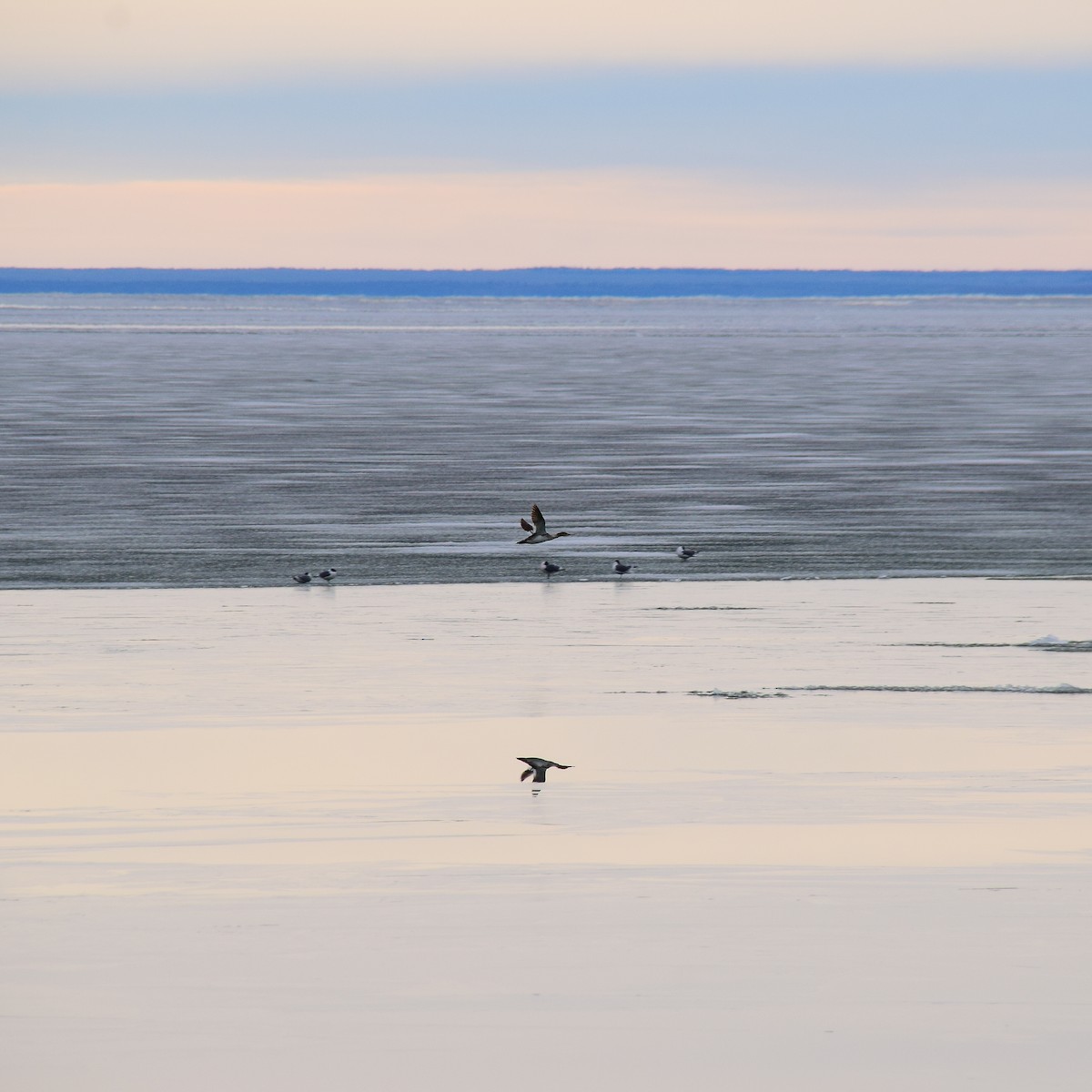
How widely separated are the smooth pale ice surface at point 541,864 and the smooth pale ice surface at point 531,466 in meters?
4.76

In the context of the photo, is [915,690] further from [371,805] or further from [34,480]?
[34,480]

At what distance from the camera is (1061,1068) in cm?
561

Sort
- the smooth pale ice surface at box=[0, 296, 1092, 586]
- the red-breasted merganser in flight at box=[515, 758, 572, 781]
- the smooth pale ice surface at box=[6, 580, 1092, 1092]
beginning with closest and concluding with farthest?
the smooth pale ice surface at box=[6, 580, 1092, 1092], the red-breasted merganser in flight at box=[515, 758, 572, 781], the smooth pale ice surface at box=[0, 296, 1092, 586]

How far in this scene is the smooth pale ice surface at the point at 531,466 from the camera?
59.9ft

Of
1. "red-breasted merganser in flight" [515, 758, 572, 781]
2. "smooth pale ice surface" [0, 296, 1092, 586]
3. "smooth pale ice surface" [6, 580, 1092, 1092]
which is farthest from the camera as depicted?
"smooth pale ice surface" [0, 296, 1092, 586]

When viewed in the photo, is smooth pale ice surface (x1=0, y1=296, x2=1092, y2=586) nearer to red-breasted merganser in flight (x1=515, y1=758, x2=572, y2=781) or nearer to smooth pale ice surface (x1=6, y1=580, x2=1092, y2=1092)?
smooth pale ice surface (x1=6, y1=580, x2=1092, y2=1092)

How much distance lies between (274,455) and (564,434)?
5.42 m

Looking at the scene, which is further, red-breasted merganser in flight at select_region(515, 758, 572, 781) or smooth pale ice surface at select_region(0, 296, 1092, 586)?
smooth pale ice surface at select_region(0, 296, 1092, 586)

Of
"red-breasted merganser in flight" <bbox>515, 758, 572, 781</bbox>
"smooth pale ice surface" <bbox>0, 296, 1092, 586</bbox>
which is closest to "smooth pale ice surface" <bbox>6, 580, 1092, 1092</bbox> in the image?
"red-breasted merganser in flight" <bbox>515, 758, 572, 781</bbox>

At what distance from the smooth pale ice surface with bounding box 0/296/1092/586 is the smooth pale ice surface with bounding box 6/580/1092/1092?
15.6 ft

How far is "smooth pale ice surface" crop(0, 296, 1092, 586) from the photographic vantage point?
1827 centimetres

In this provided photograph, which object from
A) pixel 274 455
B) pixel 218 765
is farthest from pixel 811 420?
pixel 218 765

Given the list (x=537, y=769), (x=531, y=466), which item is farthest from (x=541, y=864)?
(x=531, y=466)

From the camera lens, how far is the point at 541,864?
7.79 m
